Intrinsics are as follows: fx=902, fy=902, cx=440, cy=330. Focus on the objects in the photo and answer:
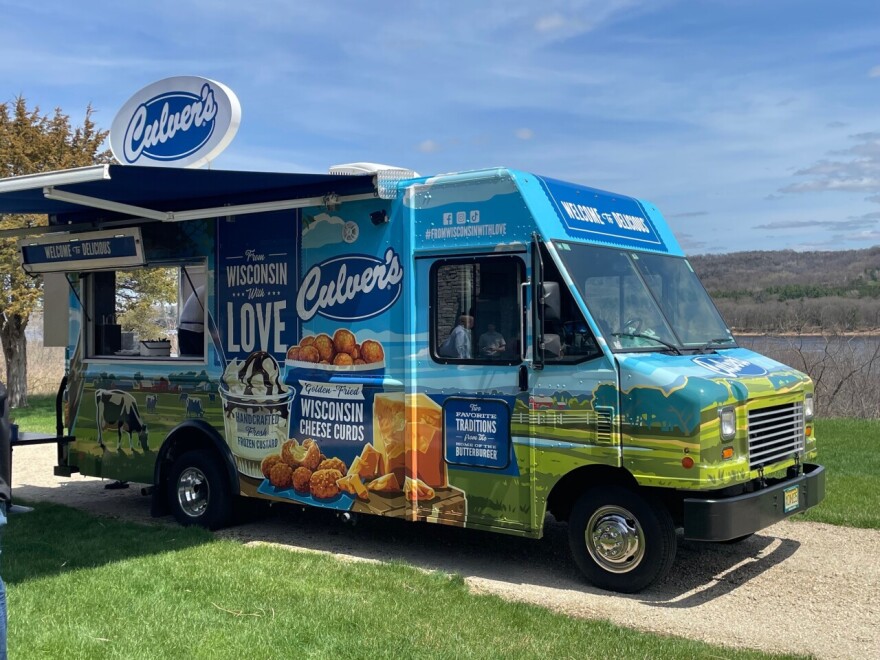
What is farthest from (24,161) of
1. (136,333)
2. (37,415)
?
(136,333)

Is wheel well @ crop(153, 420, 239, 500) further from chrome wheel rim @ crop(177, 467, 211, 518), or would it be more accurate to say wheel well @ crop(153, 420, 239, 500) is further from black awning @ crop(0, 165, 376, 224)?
black awning @ crop(0, 165, 376, 224)

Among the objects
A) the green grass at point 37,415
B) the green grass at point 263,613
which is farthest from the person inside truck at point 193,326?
the green grass at point 37,415

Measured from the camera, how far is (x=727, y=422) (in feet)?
19.2

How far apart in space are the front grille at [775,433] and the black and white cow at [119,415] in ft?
18.0

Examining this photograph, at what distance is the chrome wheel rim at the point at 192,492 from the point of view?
27.1 feet

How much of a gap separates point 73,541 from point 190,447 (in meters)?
1.35

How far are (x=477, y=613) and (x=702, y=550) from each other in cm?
269

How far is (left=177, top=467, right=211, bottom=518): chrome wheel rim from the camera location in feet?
27.1

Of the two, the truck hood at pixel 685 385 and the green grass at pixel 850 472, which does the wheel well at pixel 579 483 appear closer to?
the truck hood at pixel 685 385

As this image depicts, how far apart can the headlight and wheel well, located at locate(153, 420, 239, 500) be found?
4.28 metres

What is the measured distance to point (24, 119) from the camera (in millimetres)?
18250

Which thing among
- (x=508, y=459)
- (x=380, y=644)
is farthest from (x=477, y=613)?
(x=508, y=459)

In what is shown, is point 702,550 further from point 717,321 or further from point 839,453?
point 839,453

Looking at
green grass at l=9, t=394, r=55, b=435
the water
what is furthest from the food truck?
the water
